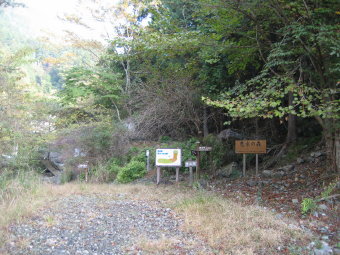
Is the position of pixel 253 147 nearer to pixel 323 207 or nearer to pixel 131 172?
pixel 323 207

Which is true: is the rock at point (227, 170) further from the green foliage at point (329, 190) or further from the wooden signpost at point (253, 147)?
the green foliage at point (329, 190)

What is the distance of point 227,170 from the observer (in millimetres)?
10000

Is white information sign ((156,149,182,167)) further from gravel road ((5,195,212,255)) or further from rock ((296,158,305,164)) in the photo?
rock ((296,158,305,164))

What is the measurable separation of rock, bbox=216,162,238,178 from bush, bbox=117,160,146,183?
3004 millimetres

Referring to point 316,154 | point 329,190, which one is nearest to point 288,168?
point 316,154

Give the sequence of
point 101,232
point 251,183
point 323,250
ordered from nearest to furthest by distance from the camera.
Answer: point 323,250 → point 101,232 → point 251,183

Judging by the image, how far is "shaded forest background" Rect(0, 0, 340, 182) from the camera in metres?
6.01

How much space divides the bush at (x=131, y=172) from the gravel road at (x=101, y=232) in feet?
15.2

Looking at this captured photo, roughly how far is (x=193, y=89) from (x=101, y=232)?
863 centimetres

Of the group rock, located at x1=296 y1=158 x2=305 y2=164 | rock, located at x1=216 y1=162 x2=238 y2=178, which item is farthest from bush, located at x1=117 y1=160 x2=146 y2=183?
rock, located at x1=296 y1=158 x2=305 y2=164

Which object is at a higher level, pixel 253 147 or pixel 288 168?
pixel 253 147

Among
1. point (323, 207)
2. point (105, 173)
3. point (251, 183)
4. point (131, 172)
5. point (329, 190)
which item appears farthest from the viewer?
point (105, 173)

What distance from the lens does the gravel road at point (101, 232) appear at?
376cm

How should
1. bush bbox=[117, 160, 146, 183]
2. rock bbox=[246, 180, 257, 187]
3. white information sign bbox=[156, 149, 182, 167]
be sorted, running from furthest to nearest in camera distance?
bush bbox=[117, 160, 146, 183] < white information sign bbox=[156, 149, 182, 167] < rock bbox=[246, 180, 257, 187]
